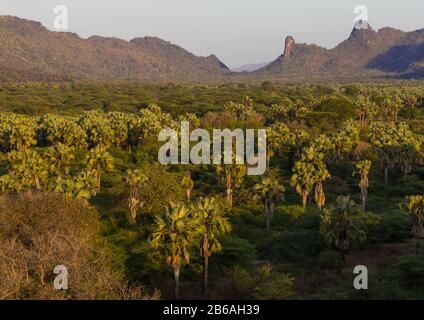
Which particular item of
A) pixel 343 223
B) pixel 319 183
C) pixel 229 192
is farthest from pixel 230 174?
pixel 343 223

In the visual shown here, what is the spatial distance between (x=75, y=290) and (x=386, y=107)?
103 meters

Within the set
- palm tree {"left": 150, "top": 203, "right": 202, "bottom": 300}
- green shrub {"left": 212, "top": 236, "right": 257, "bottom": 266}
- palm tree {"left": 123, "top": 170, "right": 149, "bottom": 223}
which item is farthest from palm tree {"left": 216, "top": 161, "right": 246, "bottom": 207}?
palm tree {"left": 150, "top": 203, "right": 202, "bottom": 300}

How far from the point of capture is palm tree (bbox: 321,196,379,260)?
137 feet

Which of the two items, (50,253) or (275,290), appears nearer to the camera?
(50,253)

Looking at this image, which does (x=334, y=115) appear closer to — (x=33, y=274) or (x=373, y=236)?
(x=373, y=236)

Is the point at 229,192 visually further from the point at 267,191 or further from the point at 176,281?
the point at 176,281

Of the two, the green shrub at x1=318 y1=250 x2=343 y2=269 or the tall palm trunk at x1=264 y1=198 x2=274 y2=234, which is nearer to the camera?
the green shrub at x1=318 y1=250 x2=343 y2=269

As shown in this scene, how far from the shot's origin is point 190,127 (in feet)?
341

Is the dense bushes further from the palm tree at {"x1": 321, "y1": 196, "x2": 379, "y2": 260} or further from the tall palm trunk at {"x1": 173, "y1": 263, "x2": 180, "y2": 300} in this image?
the palm tree at {"x1": 321, "y1": 196, "x2": 379, "y2": 260}

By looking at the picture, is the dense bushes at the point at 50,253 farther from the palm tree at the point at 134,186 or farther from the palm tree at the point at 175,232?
the palm tree at the point at 134,186

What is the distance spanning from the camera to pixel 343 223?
138ft

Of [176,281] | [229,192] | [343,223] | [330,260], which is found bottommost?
[330,260]

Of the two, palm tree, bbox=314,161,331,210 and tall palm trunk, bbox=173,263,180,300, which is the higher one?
palm tree, bbox=314,161,331,210
